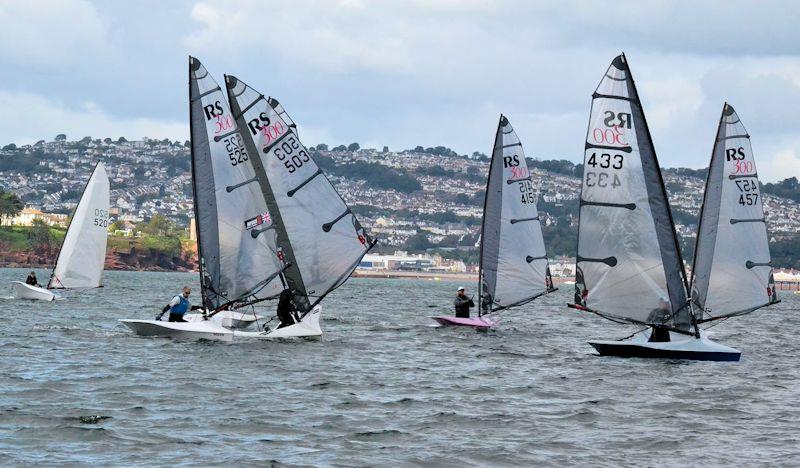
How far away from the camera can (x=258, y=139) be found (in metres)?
39.0

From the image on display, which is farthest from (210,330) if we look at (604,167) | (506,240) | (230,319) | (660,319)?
(506,240)

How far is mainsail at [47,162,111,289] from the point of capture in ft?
200

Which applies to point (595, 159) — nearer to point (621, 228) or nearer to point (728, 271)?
point (621, 228)

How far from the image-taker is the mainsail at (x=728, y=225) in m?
37.2

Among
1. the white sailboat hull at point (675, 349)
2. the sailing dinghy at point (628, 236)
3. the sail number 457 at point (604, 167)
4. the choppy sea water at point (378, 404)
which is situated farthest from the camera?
the sail number 457 at point (604, 167)

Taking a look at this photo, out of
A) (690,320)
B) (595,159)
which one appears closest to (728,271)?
(690,320)

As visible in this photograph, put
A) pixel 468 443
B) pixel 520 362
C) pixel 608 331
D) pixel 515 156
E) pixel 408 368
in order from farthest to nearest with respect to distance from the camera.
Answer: pixel 608 331, pixel 515 156, pixel 520 362, pixel 408 368, pixel 468 443

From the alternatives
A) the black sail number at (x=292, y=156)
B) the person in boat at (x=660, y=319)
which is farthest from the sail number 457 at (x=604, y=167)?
the black sail number at (x=292, y=156)

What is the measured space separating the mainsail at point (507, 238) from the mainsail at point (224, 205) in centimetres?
963

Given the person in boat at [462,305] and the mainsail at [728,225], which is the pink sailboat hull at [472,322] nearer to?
the person in boat at [462,305]

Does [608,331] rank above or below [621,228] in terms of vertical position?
below

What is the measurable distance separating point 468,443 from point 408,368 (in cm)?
1143

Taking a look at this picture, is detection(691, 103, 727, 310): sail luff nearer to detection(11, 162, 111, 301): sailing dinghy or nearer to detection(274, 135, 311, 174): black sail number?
detection(274, 135, 311, 174): black sail number

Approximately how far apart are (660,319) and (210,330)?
1187 centimetres
